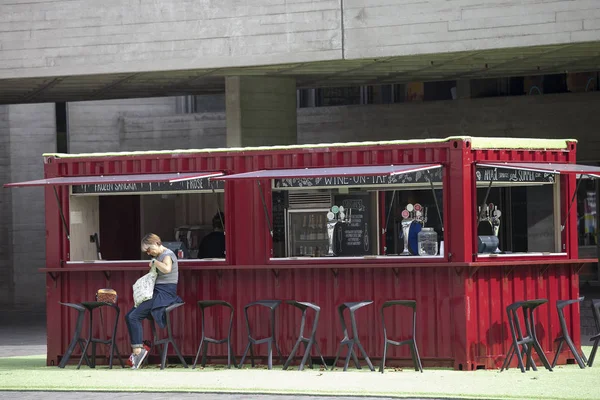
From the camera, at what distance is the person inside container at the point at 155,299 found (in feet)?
50.3

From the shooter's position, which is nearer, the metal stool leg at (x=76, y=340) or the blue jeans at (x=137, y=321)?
the blue jeans at (x=137, y=321)

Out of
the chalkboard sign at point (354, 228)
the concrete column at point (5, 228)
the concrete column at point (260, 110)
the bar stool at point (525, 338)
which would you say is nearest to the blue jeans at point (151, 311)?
the chalkboard sign at point (354, 228)

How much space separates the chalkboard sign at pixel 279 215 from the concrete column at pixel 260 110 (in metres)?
7.80

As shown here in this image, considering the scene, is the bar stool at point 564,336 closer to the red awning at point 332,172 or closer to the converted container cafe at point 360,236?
the converted container cafe at point 360,236

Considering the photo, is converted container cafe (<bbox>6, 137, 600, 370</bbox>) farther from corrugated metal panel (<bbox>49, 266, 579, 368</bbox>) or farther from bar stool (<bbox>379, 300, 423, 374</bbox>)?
bar stool (<bbox>379, 300, 423, 374</bbox>)

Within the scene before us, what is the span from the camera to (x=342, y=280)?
15156 millimetres

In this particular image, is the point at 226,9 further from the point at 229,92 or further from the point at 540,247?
the point at 540,247

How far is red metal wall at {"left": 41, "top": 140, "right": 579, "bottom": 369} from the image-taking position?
14.6 meters

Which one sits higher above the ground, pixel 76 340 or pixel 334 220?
pixel 334 220

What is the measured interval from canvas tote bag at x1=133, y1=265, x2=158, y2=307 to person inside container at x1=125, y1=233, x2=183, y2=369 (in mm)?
56

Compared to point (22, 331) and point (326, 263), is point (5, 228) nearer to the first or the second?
point (22, 331)

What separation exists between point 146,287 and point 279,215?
70.2 inches

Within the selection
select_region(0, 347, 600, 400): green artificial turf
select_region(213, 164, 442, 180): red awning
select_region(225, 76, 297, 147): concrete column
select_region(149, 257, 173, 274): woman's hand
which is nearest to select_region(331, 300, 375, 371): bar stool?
select_region(0, 347, 600, 400): green artificial turf

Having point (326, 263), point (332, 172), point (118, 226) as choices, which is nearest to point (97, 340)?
point (118, 226)
